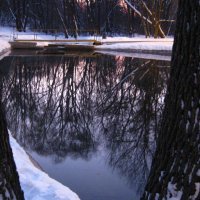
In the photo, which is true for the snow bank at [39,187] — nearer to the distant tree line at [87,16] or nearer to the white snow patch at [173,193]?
the white snow patch at [173,193]

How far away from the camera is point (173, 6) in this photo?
198ft

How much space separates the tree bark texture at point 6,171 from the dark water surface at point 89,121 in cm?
575

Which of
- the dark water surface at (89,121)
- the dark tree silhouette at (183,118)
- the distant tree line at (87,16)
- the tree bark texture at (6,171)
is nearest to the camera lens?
the dark tree silhouette at (183,118)

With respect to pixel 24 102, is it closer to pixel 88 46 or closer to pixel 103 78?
pixel 103 78

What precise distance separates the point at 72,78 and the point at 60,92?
13.0 feet

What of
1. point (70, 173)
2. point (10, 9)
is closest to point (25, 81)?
point (70, 173)

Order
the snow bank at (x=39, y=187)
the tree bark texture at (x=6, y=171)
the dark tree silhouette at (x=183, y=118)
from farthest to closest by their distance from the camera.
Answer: the snow bank at (x=39, y=187) → the tree bark texture at (x=6, y=171) → the dark tree silhouette at (x=183, y=118)

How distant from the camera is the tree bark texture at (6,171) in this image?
3.09m

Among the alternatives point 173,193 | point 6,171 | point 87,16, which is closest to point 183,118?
point 173,193

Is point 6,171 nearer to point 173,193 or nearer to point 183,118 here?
point 173,193

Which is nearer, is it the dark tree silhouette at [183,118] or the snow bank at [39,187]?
the dark tree silhouette at [183,118]

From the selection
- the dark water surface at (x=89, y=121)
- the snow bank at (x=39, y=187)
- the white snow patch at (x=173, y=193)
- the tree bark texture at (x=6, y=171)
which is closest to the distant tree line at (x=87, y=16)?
the dark water surface at (x=89, y=121)

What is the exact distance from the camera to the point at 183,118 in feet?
9.83

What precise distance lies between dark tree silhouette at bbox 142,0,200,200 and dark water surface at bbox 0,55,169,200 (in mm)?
5884
